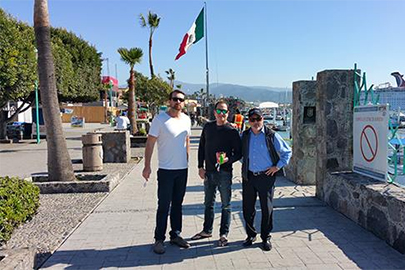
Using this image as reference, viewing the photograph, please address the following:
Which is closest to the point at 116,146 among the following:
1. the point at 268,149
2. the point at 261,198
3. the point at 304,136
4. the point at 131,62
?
the point at 304,136

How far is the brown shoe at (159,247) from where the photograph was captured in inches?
160

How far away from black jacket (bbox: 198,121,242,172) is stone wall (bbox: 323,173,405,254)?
1.89 meters

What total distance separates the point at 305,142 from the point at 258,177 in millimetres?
4100

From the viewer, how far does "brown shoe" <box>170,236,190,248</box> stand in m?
4.23

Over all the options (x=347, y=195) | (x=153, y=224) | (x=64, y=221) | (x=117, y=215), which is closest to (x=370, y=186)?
(x=347, y=195)

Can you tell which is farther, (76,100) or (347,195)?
(76,100)

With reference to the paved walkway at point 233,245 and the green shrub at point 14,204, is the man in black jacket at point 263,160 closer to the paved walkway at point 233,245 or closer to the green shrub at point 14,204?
the paved walkway at point 233,245

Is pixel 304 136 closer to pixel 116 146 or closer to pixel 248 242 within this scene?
pixel 248 242

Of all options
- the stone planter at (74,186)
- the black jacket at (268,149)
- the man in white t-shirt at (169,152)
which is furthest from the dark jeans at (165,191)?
the stone planter at (74,186)

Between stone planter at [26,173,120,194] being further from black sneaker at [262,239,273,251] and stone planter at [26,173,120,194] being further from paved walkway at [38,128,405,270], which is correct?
black sneaker at [262,239,273,251]

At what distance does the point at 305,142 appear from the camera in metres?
7.84

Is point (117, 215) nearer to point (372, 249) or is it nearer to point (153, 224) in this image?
point (153, 224)

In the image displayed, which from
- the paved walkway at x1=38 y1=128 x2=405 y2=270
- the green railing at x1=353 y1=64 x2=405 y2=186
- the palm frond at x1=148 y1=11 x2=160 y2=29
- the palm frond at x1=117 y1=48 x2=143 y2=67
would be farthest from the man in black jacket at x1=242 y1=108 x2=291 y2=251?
the palm frond at x1=148 y1=11 x2=160 y2=29

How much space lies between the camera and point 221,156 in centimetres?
405
